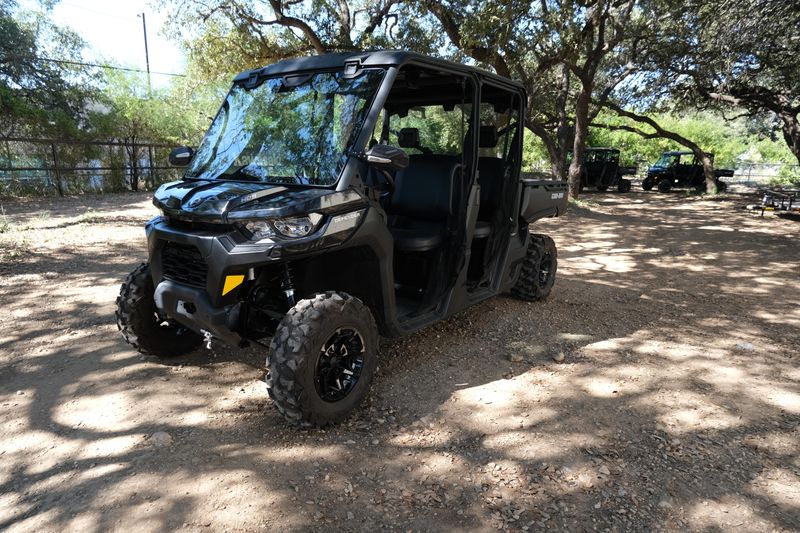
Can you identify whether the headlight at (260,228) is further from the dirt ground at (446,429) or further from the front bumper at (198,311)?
the dirt ground at (446,429)

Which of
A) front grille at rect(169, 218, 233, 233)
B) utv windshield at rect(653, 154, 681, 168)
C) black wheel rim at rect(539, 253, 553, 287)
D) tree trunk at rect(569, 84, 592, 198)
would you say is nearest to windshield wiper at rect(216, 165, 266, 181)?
front grille at rect(169, 218, 233, 233)

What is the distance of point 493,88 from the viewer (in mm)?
4223

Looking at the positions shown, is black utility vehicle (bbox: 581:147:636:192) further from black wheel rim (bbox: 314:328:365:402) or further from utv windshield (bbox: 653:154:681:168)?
black wheel rim (bbox: 314:328:365:402)

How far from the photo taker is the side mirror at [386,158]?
Result: 2754 mm

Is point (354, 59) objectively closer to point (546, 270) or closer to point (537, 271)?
point (537, 271)

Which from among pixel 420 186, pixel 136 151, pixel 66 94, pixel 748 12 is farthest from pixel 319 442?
pixel 66 94

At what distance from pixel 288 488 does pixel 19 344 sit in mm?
2961

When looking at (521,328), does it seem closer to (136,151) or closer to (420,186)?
(420,186)

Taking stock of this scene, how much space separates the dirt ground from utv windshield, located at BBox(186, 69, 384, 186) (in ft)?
4.66

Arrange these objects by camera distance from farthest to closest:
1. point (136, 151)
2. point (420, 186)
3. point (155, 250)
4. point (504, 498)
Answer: point (136, 151), point (420, 186), point (155, 250), point (504, 498)

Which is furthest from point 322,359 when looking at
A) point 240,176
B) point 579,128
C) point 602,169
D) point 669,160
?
point 669,160

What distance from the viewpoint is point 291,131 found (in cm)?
321

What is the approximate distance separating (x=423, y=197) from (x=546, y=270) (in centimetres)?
186

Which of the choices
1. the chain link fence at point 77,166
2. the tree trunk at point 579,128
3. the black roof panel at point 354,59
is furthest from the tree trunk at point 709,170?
the black roof panel at point 354,59
